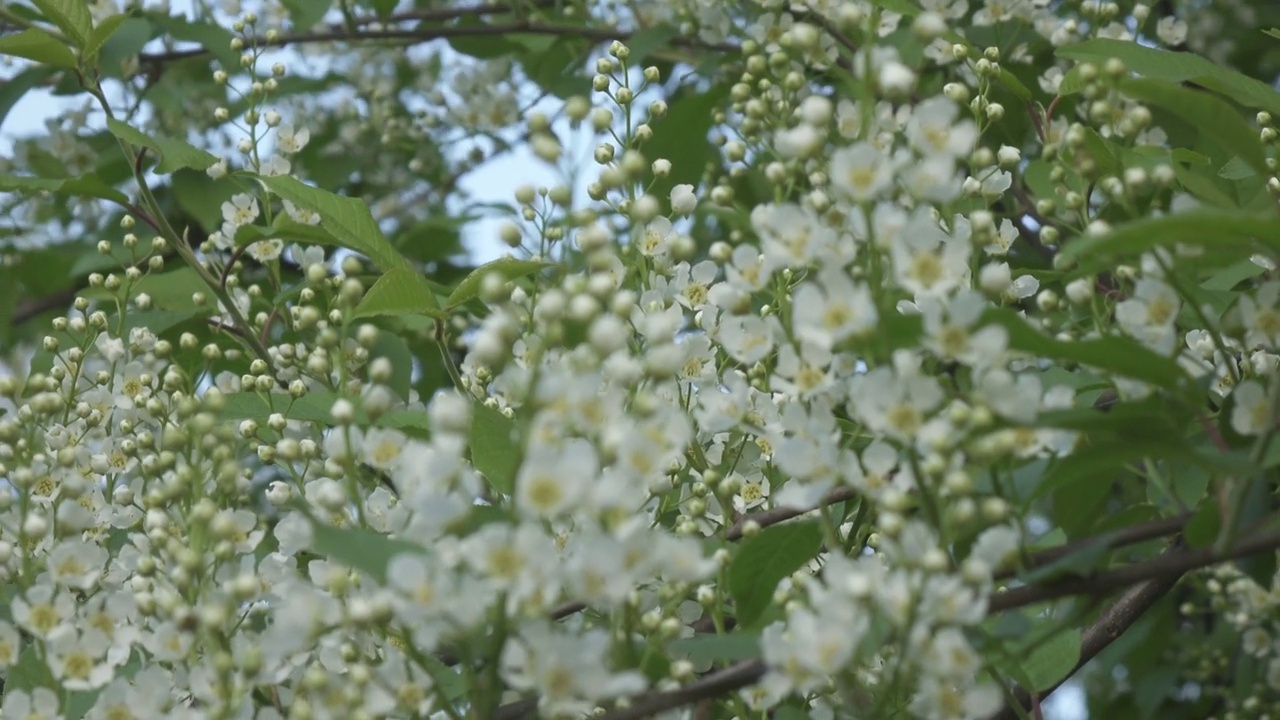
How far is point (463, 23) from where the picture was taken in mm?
3971

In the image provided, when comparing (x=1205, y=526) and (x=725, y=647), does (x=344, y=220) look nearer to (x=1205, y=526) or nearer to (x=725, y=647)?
(x=725, y=647)

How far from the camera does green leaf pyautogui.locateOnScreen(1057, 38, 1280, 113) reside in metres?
2.12

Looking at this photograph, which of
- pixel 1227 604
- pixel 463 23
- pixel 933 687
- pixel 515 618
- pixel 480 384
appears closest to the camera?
pixel 515 618

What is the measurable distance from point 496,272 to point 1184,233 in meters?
1.02

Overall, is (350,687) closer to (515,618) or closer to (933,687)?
(515,618)

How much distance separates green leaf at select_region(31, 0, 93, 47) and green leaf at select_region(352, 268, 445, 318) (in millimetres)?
1029

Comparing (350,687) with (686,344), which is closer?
(350,687)

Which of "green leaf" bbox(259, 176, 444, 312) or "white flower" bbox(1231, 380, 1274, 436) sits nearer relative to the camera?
"white flower" bbox(1231, 380, 1274, 436)

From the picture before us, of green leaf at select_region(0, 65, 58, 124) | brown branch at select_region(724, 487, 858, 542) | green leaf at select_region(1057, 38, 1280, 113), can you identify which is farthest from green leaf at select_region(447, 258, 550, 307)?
green leaf at select_region(0, 65, 58, 124)

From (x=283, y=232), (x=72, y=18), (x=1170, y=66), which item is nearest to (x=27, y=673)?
(x=283, y=232)

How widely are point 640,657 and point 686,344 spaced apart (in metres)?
0.57

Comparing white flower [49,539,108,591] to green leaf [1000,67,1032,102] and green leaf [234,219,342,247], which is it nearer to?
green leaf [234,219,342,247]

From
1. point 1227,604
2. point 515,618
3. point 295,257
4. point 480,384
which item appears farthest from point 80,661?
point 1227,604

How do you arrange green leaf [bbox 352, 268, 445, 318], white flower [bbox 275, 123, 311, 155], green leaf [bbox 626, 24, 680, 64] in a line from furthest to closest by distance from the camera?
1. green leaf [bbox 626, 24, 680, 64]
2. white flower [bbox 275, 123, 311, 155]
3. green leaf [bbox 352, 268, 445, 318]
